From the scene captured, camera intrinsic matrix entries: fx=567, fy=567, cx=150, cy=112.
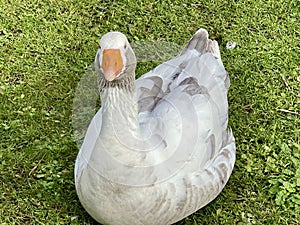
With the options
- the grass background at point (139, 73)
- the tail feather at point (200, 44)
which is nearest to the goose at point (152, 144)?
the tail feather at point (200, 44)

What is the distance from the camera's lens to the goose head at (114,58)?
2729mm

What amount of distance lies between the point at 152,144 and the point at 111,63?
1.93ft

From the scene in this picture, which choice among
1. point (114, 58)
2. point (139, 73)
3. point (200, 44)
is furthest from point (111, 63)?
point (139, 73)

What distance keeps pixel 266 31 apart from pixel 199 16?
2.00ft

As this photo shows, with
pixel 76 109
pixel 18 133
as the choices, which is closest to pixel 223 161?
pixel 76 109

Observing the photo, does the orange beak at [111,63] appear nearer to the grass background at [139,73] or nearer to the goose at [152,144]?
the goose at [152,144]

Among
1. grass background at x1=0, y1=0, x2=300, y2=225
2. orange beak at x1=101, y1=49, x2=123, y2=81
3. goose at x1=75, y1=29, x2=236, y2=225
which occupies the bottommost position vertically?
grass background at x1=0, y1=0, x2=300, y2=225

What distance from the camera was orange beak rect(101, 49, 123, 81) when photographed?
8.94ft

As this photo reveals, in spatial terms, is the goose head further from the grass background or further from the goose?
the grass background

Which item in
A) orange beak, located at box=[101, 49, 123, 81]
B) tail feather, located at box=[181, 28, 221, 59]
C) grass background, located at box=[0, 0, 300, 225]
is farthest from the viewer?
tail feather, located at box=[181, 28, 221, 59]

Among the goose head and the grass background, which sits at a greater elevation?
the goose head

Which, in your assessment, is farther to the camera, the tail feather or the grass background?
the tail feather

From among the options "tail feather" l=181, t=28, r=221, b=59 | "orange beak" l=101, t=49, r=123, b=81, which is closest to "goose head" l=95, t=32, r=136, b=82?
"orange beak" l=101, t=49, r=123, b=81

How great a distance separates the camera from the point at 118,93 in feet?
9.45
